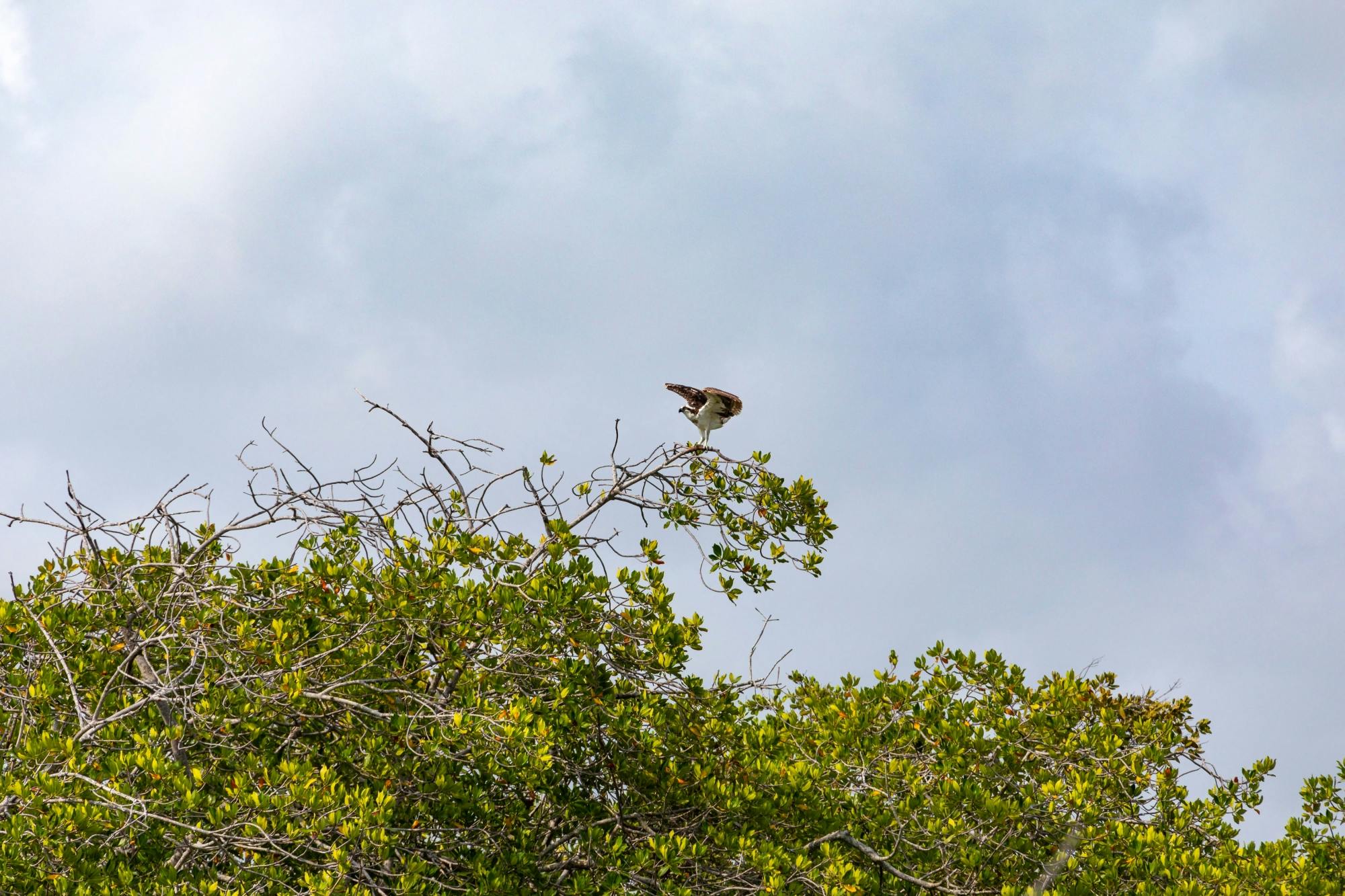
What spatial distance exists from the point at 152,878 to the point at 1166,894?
19.5 ft

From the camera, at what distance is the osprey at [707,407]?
8.42 meters

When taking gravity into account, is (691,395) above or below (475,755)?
above

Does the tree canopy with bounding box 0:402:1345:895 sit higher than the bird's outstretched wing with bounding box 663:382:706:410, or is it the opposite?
the bird's outstretched wing with bounding box 663:382:706:410

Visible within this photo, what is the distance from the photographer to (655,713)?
24.0ft

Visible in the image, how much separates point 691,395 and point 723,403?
27cm

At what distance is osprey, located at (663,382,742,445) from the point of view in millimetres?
8422

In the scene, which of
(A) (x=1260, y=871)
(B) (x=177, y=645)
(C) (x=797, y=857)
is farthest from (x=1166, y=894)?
(B) (x=177, y=645)

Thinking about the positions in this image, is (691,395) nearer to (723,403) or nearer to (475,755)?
(723,403)

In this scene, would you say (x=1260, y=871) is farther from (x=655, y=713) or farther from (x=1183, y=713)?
(x=655, y=713)

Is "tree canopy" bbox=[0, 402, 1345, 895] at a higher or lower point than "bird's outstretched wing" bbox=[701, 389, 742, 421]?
lower

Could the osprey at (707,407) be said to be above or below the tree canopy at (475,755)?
above

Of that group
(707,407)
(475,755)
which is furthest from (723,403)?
(475,755)

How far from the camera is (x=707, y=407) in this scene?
28.0 feet

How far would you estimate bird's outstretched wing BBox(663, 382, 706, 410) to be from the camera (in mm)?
8531
